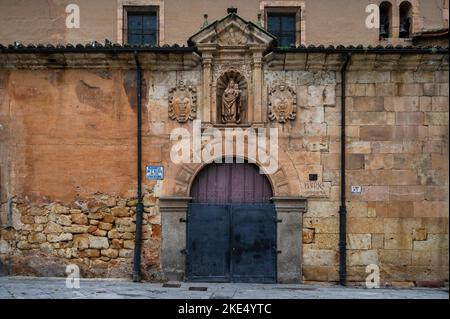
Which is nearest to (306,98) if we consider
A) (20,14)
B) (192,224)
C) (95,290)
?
(192,224)

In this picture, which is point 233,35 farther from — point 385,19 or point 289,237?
point 385,19

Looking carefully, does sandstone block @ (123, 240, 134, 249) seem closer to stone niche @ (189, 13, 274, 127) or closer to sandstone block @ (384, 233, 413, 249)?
stone niche @ (189, 13, 274, 127)

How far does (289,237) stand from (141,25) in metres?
7.74

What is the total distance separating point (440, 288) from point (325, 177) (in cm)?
286

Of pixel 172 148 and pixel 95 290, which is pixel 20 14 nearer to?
pixel 172 148

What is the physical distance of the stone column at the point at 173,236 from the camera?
9719mm

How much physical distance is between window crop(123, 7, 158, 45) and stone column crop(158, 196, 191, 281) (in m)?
5.93

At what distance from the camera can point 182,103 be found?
9836mm

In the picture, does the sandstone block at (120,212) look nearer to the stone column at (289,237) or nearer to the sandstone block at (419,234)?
the stone column at (289,237)

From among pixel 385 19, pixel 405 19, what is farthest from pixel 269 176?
pixel 405 19

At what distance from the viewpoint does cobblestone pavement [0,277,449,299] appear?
857cm

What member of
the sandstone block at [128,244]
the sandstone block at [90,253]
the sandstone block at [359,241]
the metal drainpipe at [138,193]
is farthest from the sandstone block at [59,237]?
the sandstone block at [359,241]

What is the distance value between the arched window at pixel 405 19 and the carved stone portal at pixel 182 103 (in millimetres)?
7315
